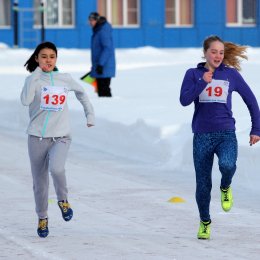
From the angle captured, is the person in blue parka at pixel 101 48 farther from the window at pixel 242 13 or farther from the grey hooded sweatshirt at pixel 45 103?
the window at pixel 242 13

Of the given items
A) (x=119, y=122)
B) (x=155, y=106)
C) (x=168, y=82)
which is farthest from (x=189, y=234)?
(x=168, y=82)

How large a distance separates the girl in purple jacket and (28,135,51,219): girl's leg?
1116 millimetres

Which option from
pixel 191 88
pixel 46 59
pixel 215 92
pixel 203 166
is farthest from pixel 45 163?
pixel 215 92

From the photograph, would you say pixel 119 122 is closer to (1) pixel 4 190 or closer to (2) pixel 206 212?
(1) pixel 4 190

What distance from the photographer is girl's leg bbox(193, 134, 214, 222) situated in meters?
8.46

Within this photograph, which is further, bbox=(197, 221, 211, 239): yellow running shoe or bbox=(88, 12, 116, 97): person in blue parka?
bbox=(88, 12, 116, 97): person in blue parka

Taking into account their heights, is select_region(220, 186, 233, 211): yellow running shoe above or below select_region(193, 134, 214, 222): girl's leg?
below

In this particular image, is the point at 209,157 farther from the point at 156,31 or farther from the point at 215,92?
the point at 156,31

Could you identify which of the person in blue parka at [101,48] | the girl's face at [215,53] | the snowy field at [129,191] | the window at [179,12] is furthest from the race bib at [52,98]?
the window at [179,12]

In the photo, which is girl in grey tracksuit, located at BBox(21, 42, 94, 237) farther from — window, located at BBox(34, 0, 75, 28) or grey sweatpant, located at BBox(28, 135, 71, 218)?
window, located at BBox(34, 0, 75, 28)

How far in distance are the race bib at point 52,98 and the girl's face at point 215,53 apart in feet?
3.71

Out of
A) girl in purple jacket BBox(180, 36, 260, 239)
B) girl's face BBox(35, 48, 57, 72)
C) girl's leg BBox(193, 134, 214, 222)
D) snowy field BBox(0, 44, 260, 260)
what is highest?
girl's face BBox(35, 48, 57, 72)

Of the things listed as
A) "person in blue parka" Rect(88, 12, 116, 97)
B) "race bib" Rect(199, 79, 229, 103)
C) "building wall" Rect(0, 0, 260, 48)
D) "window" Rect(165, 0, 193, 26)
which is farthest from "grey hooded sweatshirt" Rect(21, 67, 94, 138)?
"window" Rect(165, 0, 193, 26)

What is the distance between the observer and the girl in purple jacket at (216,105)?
831cm
